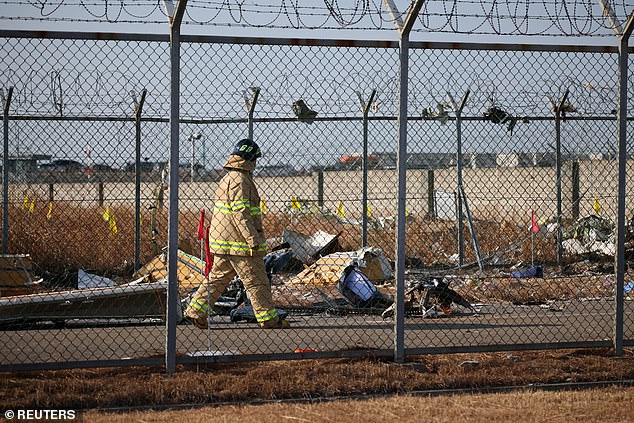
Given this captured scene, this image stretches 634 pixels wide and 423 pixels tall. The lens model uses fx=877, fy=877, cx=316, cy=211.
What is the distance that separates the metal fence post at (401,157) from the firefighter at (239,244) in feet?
5.33

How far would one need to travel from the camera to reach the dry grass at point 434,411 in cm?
519

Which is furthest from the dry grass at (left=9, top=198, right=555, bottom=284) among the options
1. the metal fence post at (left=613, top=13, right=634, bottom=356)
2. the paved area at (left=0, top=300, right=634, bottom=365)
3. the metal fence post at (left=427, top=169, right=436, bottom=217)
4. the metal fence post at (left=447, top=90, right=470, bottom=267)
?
the metal fence post at (left=613, top=13, right=634, bottom=356)

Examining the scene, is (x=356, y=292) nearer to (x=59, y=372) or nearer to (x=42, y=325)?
(x=42, y=325)

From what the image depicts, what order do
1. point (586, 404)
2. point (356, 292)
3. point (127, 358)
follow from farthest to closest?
point (356, 292)
point (127, 358)
point (586, 404)

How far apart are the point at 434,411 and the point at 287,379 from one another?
3.65 ft

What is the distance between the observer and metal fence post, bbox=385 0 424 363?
6352 millimetres

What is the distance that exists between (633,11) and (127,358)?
4586 mm

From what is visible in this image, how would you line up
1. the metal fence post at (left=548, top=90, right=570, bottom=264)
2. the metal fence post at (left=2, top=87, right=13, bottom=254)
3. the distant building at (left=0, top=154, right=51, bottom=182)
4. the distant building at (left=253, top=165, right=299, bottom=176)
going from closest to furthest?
1. the distant building at (left=253, top=165, right=299, bottom=176)
2. the metal fence post at (left=2, top=87, right=13, bottom=254)
3. the distant building at (left=0, top=154, right=51, bottom=182)
4. the metal fence post at (left=548, top=90, right=570, bottom=264)

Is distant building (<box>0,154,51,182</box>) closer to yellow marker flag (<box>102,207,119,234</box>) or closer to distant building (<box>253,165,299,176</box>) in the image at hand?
yellow marker flag (<box>102,207,119,234</box>)

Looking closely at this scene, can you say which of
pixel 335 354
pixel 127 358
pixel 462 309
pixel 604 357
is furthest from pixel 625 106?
pixel 127 358

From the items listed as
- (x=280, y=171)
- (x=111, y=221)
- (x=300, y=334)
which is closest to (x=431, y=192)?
(x=280, y=171)

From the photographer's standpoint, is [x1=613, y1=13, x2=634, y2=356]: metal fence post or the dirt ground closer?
the dirt ground

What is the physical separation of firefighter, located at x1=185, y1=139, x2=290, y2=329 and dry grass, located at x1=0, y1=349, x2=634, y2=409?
1294 millimetres

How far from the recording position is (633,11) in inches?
261
